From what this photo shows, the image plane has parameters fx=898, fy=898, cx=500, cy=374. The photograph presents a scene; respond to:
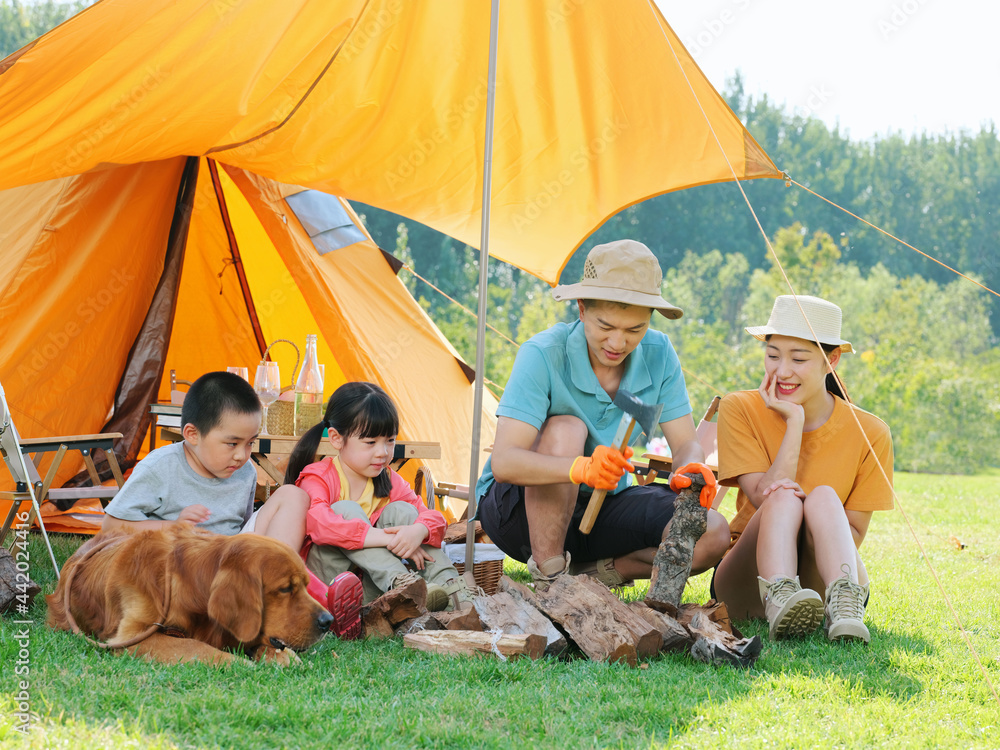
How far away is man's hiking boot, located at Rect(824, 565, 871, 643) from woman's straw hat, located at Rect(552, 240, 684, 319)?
98cm

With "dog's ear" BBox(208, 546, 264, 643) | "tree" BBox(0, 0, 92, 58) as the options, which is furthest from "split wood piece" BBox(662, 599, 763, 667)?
"tree" BBox(0, 0, 92, 58)

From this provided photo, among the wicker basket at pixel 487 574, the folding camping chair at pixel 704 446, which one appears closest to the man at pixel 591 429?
the wicker basket at pixel 487 574

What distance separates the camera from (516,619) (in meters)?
2.48

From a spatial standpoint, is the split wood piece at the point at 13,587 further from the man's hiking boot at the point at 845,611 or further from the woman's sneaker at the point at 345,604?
the man's hiking boot at the point at 845,611

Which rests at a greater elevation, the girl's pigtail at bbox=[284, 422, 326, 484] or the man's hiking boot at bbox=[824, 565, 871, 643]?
the girl's pigtail at bbox=[284, 422, 326, 484]

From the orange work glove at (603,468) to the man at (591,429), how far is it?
0.09 metres

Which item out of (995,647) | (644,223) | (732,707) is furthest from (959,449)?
(644,223)

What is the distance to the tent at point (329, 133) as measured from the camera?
3008 mm

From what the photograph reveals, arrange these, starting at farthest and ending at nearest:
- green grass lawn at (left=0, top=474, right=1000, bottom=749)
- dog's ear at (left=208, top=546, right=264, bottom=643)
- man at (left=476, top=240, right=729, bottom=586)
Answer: man at (left=476, top=240, right=729, bottom=586)
dog's ear at (left=208, top=546, right=264, bottom=643)
green grass lawn at (left=0, top=474, right=1000, bottom=749)

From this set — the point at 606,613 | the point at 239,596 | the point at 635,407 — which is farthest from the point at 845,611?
the point at 239,596

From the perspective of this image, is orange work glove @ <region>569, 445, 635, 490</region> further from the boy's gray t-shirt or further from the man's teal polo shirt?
→ the boy's gray t-shirt

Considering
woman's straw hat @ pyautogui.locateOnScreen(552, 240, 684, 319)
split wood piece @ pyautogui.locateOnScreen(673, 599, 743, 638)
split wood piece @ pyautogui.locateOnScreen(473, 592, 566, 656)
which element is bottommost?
split wood piece @ pyautogui.locateOnScreen(673, 599, 743, 638)

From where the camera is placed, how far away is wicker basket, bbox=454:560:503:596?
3254 millimetres

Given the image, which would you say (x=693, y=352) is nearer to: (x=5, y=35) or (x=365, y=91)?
(x=365, y=91)
